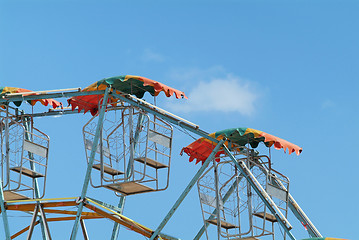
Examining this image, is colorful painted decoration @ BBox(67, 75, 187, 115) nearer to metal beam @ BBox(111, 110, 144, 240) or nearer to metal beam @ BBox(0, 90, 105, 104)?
metal beam @ BBox(0, 90, 105, 104)

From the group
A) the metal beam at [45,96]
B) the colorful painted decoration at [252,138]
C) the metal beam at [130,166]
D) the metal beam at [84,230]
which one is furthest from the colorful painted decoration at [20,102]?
the colorful painted decoration at [252,138]

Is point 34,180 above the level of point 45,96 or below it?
below

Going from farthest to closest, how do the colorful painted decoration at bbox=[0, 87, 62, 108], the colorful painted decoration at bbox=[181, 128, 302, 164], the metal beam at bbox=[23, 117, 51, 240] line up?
the metal beam at bbox=[23, 117, 51, 240] < the colorful painted decoration at bbox=[0, 87, 62, 108] < the colorful painted decoration at bbox=[181, 128, 302, 164]

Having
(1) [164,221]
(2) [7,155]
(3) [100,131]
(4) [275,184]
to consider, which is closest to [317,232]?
(4) [275,184]

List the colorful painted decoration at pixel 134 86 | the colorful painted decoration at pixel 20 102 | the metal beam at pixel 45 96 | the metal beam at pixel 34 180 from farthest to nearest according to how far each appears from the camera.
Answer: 1. the metal beam at pixel 34 180
2. the colorful painted decoration at pixel 20 102
3. the metal beam at pixel 45 96
4. the colorful painted decoration at pixel 134 86

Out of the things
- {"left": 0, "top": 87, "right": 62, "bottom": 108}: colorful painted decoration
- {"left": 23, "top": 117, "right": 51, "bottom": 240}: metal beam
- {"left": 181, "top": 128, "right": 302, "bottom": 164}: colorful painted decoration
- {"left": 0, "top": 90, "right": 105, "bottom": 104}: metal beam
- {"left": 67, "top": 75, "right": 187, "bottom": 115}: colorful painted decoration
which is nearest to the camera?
{"left": 67, "top": 75, "right": 187, "bottom": 115}: colorful painted decoration

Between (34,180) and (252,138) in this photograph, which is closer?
(252,138)

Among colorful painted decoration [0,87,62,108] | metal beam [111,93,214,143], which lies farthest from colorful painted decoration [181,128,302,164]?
colorful painted decoration [0,87,62,108]

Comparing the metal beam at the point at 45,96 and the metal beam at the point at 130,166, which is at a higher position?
the metal beam at the point at 45,96

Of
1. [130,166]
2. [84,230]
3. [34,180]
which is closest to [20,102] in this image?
[34,180]

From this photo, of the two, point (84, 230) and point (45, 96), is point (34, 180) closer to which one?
point (84, 230)

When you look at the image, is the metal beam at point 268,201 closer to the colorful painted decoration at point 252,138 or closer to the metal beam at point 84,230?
the colorful painted decoration at point 252,138

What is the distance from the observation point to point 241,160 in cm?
3497

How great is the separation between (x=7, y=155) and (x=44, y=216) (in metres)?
2.76
